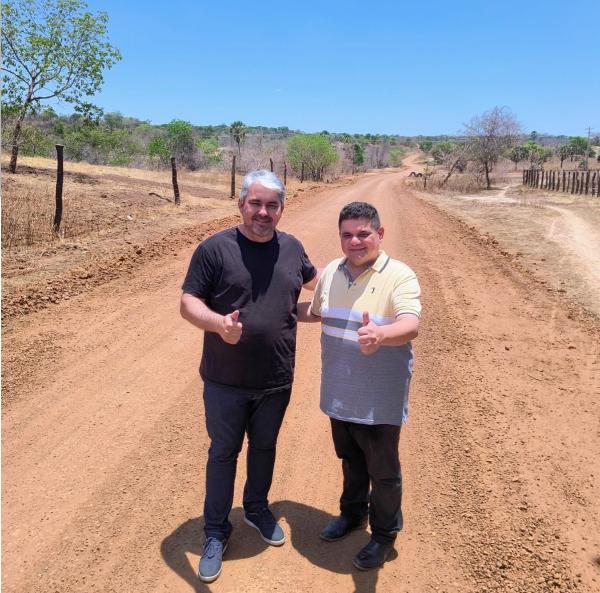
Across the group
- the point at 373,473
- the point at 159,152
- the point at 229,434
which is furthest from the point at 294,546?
the point at 159,152

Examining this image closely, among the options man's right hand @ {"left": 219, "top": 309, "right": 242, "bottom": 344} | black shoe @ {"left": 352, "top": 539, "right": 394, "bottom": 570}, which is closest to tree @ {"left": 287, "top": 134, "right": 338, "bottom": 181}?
black shoe @ {"left": 352, "top": 539, "right": 394, "bottom": 570}

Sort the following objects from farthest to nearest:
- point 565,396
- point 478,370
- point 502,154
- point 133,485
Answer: point 502,154 < point 478,370 < point 565,396 < point 133,485

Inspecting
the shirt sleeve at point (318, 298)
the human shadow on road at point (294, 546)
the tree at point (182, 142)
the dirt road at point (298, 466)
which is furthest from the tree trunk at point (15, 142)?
the tree at point (182, 142)

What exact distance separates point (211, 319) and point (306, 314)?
597 mm

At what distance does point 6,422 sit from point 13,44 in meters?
17.9

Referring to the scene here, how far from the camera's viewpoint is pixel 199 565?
265 cm

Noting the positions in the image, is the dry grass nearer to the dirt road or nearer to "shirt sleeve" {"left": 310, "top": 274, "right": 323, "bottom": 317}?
the dirt road

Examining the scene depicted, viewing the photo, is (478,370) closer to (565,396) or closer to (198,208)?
(565,396)

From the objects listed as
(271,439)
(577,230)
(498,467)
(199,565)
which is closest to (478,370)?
(498,467)

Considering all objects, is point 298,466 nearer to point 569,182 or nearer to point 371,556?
point 371,556

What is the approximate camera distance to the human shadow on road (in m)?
2.68

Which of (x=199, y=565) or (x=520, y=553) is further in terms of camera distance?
(x=520, y=553)

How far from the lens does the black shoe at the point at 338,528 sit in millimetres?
2904

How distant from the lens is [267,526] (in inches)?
114
